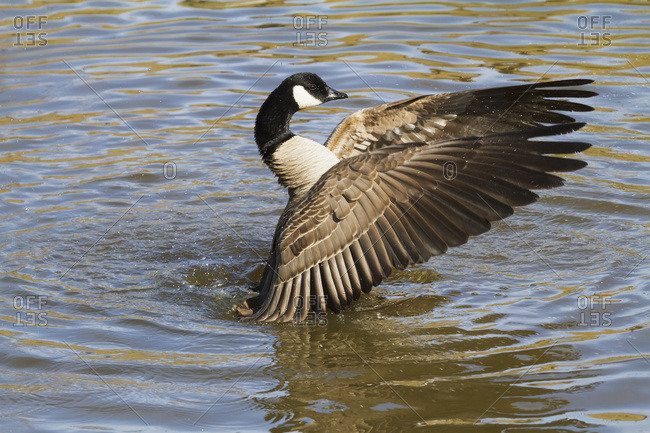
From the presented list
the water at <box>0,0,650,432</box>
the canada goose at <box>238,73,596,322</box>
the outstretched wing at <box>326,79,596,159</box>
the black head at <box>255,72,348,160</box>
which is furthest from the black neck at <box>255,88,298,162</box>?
the water at <box>0,0,650,432</box>

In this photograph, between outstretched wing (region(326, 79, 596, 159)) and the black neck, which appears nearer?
the black neck

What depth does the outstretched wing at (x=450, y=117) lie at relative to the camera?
7.13 meters

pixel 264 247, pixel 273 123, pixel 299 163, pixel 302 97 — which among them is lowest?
pixel 264 247

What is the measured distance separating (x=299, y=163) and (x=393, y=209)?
127 centimetres

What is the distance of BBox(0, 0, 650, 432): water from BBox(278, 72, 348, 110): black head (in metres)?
1.44

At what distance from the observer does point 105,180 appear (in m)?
9.20

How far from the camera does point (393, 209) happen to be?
589 cm

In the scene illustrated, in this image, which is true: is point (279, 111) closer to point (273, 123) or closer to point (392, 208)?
point (273, 123)

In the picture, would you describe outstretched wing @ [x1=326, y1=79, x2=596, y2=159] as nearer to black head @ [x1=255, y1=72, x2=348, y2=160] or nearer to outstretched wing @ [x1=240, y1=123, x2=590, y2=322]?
black head @ [x1=255, y1=72, x2=348, y2=160]

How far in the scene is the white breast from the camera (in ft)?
22.7

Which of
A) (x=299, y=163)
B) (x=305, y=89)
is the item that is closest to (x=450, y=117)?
(x=305, y=89)

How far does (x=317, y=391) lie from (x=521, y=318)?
1704 millimetres

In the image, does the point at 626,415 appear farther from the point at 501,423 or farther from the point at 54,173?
the point at 54,173

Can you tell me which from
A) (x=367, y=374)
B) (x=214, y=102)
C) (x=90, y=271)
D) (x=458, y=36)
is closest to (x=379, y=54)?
(x=458, y=36)
